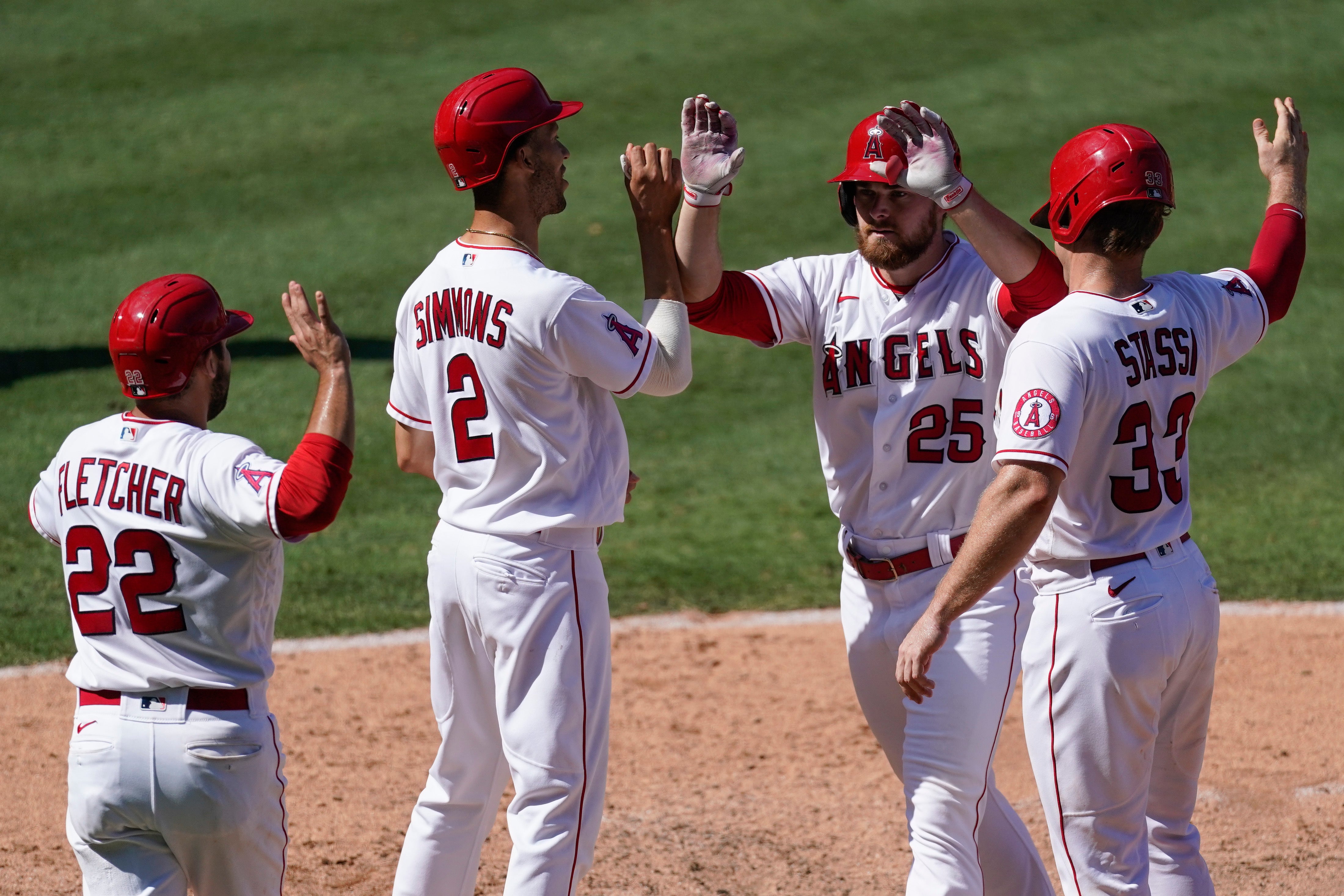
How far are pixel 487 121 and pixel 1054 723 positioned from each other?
1.77 metres

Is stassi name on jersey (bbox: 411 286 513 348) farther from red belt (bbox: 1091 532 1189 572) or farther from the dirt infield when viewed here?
the dirt infield

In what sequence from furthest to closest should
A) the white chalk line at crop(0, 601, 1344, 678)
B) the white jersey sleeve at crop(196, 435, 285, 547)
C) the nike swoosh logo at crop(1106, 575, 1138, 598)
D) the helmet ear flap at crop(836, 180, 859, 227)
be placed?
the white chalk line at crop(0, 601, 1344, 678) < the helmet ear flap at crop(836, 180, 859, 227) < the nike swoosh logo at crop(1106, 575, 1138, 598) < the white jersey sleeve at crop(196, 435, 285, 547)

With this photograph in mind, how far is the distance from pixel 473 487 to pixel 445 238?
877 cm

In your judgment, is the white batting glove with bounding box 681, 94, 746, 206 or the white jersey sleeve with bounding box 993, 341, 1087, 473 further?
the white batting glove with bounding box 681, 94, 746, 206

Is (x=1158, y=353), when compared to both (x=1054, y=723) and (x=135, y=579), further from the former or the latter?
(x=135, y=579)

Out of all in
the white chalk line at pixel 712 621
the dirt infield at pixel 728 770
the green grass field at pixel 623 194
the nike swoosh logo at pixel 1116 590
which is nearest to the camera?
the nike swoosh logo at pixel 1116 590

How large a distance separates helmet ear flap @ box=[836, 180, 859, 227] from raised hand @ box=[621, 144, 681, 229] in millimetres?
502

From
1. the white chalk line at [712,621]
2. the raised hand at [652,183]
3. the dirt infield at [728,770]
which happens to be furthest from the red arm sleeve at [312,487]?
the white chalk line at [712,621]

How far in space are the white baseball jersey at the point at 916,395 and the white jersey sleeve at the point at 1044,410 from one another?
56 centimetres

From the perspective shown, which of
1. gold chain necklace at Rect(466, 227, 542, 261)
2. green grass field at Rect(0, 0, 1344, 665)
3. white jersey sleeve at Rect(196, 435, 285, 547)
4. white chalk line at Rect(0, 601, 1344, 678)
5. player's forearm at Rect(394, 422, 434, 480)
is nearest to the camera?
white jersey sleeve at Rect(196, 435, 285, 547)

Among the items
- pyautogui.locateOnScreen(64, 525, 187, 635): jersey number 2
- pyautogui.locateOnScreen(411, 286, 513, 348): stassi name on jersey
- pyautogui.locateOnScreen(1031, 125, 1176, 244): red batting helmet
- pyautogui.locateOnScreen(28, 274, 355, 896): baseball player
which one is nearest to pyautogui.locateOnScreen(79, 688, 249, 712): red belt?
pyautogui.locateOnScreen(28, 274, 355, 896): baseball player

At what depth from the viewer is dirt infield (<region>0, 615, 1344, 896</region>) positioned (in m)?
4.44

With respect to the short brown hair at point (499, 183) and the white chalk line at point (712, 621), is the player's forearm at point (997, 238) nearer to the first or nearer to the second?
the short brown hair at point (499, 183)

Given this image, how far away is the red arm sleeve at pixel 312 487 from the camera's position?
2.87 metres
